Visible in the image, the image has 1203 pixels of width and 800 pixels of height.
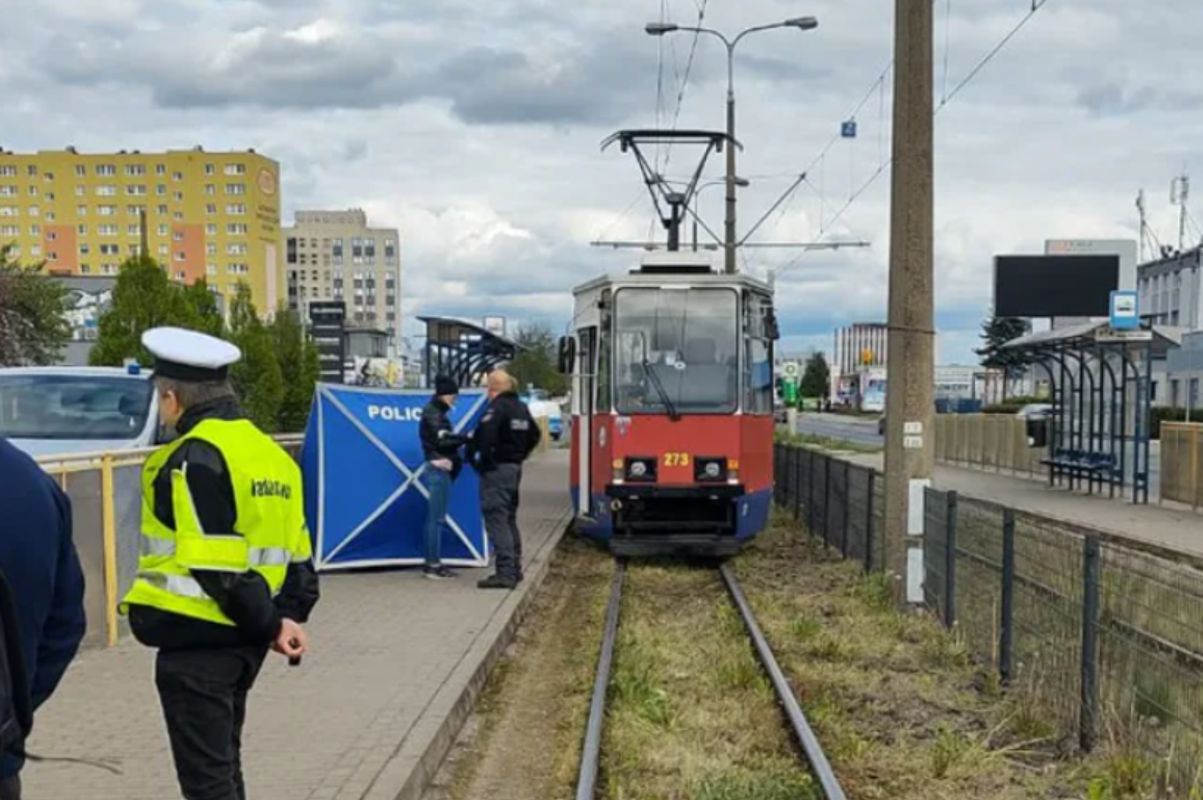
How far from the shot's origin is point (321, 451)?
1204cm

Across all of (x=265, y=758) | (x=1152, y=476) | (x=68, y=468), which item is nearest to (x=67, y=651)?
(x=265, y=758)

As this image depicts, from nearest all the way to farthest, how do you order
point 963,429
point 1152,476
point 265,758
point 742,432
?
point 265,758 < point 742,432 < point 1152,476 < point 963,429

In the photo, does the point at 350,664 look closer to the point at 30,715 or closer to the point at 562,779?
the point at 562,779

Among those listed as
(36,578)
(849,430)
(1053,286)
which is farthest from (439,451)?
(849,430)

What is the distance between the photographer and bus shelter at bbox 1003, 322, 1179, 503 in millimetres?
21734

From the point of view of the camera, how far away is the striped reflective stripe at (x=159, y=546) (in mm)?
3848

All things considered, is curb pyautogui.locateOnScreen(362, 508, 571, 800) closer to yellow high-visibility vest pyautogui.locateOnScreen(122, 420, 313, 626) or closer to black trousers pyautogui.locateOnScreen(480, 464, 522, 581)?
black trousers pyautogui.locateOnScreen(480, 464, 522, 581)

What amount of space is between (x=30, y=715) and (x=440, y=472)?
8.91 metres

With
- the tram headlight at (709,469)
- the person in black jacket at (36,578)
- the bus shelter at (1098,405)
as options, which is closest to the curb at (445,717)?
the person in black jacket at (36,578)

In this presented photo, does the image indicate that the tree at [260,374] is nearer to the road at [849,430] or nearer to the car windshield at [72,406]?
the road at [849,430]

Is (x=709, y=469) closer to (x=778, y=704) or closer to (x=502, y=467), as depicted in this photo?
(x=502, y=467)

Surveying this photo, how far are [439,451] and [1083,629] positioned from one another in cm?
624

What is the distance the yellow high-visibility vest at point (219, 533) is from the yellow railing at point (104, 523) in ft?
14.5

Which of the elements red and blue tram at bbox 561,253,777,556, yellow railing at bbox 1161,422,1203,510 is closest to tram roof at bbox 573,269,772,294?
red and blue tram at bbox 561,253,777,556
